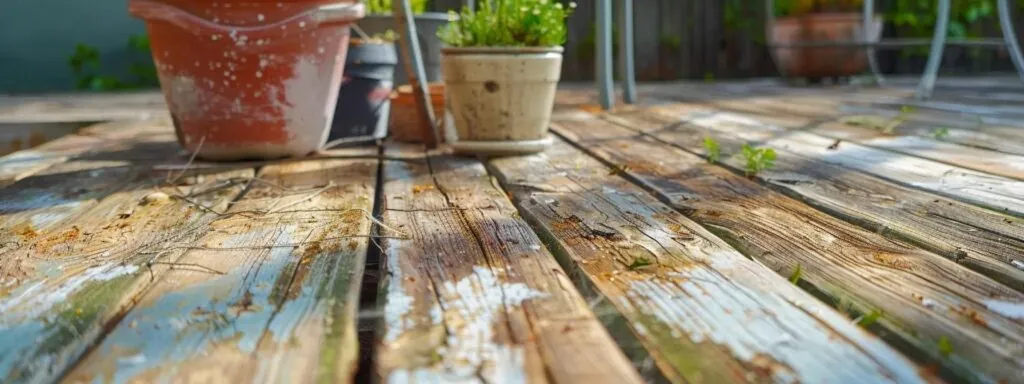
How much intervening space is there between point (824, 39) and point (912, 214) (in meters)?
4.12

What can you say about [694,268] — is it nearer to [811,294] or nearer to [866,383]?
[811,294]

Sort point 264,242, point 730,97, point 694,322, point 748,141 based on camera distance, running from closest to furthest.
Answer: point 694,322 → point 264,242 → point 748,141 → point 730,97

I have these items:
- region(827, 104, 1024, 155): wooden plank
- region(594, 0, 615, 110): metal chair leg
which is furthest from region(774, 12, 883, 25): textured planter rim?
region(594, 0, 615, 110): metal chair leg

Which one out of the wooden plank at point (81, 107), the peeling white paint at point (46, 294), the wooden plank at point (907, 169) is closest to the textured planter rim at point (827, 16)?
the wooden plank at point (907, 169)

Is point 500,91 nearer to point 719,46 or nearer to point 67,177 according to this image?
point 67,177

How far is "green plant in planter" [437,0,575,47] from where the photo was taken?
205cm

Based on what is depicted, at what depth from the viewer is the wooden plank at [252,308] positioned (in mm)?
698

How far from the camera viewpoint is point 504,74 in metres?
2.02

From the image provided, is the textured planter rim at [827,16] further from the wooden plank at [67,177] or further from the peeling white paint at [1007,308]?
the peeling white paint at [1007,308]

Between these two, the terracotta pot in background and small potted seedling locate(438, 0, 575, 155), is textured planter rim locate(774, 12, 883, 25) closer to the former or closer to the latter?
the terracotta pot in background

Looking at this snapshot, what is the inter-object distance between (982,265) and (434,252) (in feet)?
1.98

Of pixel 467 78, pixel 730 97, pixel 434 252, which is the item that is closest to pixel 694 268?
pixel 434 252

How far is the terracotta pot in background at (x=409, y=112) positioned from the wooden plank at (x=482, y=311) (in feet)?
3.86

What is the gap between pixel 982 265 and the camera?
97 centimetres
